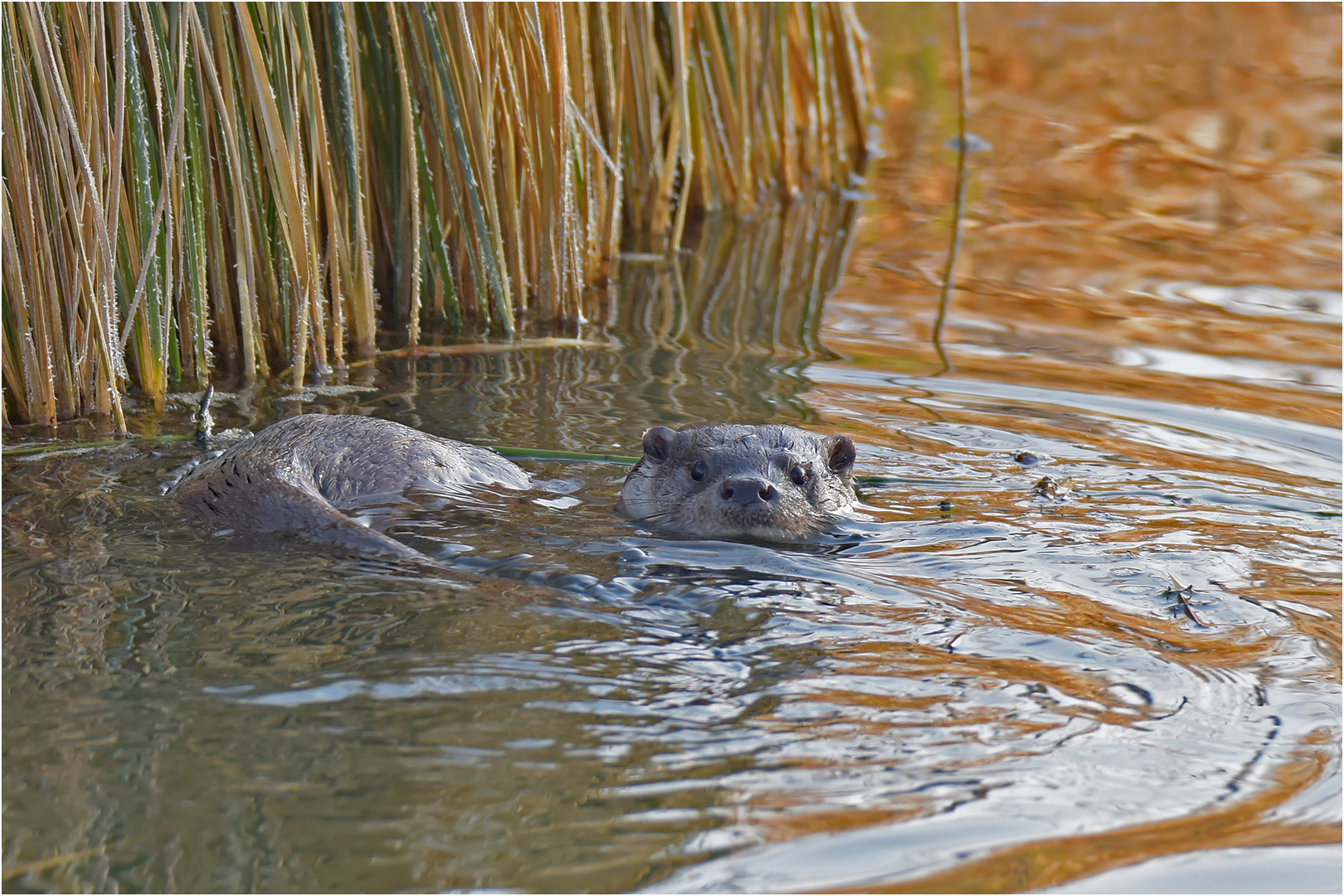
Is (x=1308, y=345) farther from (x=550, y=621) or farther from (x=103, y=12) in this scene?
(x=103, y=12)

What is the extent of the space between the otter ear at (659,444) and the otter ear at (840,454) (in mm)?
446

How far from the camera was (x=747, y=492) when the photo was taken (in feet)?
12.0

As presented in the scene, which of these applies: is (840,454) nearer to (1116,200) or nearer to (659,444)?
(659,444)

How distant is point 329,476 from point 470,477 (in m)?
0.39

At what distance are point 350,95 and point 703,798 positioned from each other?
10.5ft

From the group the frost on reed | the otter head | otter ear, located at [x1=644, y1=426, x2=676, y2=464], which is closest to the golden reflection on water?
the frost on reed

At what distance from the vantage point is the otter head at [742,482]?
3699mm

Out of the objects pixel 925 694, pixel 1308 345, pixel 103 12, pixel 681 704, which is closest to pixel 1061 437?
pixel 1308 345

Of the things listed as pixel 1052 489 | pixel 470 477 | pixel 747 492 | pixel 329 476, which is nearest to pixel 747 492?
pixel 747 492

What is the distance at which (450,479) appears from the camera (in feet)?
12.6

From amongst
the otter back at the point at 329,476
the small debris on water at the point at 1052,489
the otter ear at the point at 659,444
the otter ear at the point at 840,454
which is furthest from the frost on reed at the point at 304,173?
the small debris on water at the point at 1052,489

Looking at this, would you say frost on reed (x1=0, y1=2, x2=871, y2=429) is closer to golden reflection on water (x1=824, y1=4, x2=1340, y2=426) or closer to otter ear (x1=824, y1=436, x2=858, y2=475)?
golden reflection on water (x1=824, y1=4, x2=1340, y2=426)

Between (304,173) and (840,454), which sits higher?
(304,173)

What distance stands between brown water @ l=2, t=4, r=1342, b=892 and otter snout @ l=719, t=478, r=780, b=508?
0.21 meters
